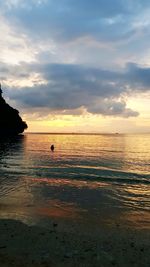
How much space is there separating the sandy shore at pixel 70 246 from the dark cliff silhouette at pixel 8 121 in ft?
479

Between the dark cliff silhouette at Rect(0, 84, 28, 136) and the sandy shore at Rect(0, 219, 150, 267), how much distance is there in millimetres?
145877

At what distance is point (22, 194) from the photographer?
23.4m

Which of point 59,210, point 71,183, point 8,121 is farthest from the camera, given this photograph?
point 8,121

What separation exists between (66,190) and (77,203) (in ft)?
16.3

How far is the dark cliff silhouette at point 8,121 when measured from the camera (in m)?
159

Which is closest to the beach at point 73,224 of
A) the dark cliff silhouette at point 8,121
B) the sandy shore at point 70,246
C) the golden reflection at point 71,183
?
the sandy shore at point 70,246

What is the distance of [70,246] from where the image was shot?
12.1 m

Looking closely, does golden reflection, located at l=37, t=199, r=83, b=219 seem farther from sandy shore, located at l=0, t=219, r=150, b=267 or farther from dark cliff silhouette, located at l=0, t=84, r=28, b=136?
dark cliff silhouette, located at l=0, t=84, r=28, b=136

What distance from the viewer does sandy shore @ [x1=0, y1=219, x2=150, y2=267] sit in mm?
10555

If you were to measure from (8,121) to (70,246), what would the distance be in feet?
536

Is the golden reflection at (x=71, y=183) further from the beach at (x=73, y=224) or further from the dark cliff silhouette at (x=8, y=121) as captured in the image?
the dark cliff silhouette at (x=8, y=121)

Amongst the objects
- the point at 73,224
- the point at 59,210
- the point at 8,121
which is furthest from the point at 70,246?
the point at 8,121

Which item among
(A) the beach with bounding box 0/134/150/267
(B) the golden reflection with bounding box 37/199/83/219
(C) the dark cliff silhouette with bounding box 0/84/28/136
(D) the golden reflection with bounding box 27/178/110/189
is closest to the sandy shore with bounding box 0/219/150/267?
(A) the beach with bounding box 0/134/150/267

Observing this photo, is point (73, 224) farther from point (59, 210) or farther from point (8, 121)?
point (8, 121)
